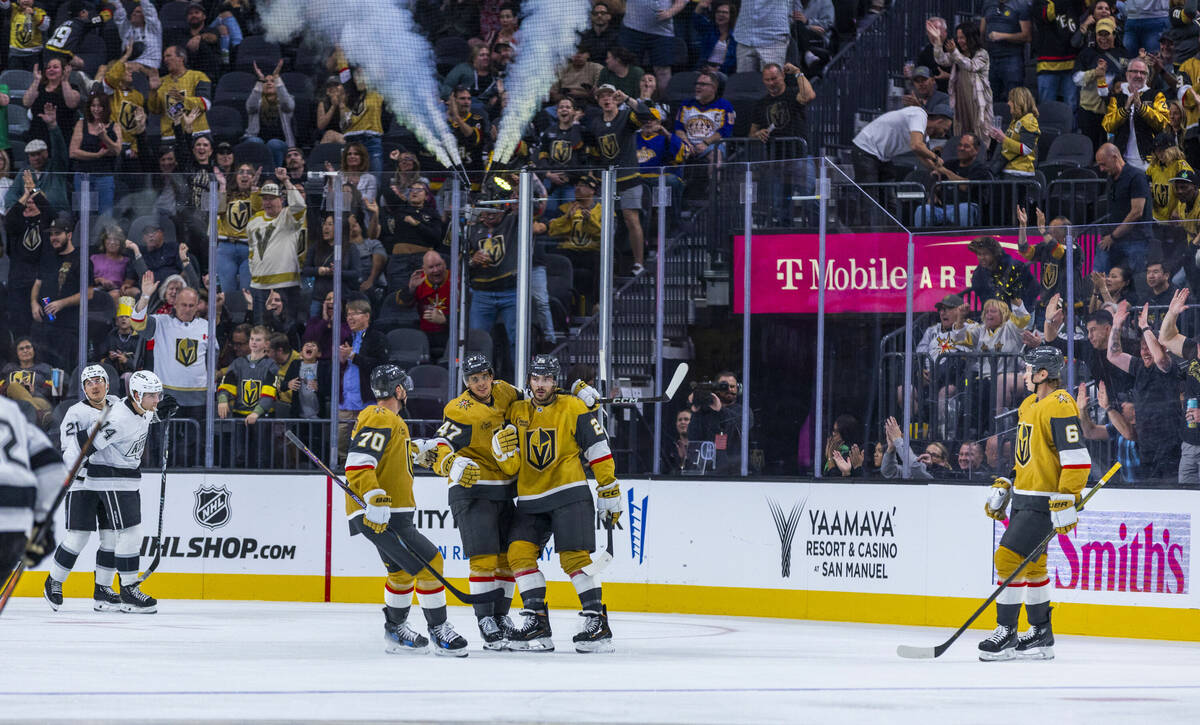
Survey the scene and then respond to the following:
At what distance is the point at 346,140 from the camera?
14000 mm

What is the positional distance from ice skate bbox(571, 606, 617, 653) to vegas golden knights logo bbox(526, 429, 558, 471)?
78 centimetres

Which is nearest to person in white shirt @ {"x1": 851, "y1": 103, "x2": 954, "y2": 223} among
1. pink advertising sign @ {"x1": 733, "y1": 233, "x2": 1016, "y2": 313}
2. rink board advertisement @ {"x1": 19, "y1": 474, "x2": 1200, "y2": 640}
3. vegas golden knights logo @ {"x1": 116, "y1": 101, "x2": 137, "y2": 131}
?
pink advertising sign @ {"x1": 733, "y1": 233, "x2": 1016, "y2": 313}

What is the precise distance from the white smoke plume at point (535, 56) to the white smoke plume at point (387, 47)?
53cm

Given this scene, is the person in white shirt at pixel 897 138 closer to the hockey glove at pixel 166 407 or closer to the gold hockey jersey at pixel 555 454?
the gold hockey jersey at pixel 555 454

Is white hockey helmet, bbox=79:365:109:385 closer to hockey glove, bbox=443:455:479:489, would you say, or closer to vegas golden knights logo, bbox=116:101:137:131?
hockey glove, bbox=443:455:479:489

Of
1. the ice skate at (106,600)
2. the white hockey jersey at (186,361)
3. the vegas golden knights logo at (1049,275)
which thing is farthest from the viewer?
the white hockey jersey at (186,361)

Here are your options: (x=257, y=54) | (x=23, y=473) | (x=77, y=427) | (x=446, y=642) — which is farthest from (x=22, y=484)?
(x=257, y=54)

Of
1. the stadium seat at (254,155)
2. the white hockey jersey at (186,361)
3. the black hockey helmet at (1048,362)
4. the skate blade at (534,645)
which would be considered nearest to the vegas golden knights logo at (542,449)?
the skate blade at (534,645)

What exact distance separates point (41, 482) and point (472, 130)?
9.33 metres

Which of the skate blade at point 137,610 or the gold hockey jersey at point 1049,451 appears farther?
the skate blade at point 137,610

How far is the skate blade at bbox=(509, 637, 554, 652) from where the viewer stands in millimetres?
8133

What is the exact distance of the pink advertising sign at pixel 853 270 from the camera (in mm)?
10102

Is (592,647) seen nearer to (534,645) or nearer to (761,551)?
(534,645)

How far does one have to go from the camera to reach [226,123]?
14430 mm
